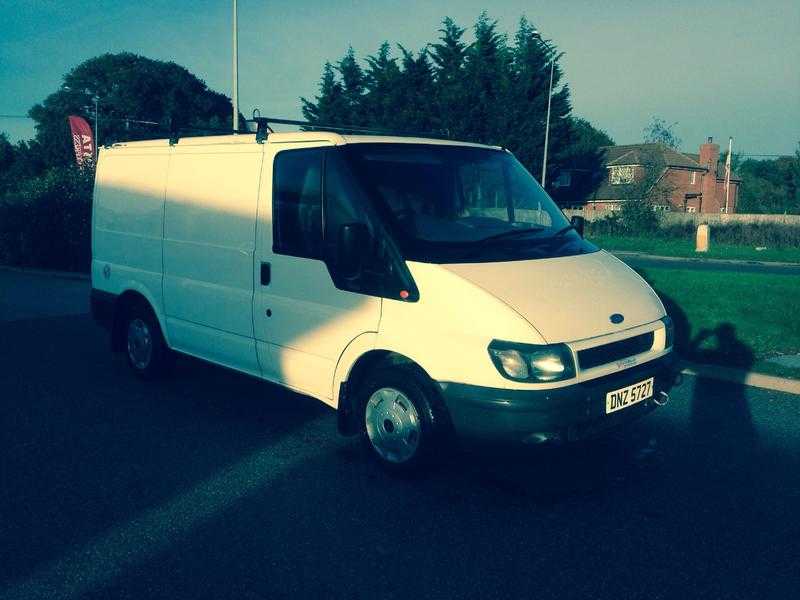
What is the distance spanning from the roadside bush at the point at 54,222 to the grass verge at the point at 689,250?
62.8 feet

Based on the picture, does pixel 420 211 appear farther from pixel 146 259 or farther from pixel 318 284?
pixel 146 259

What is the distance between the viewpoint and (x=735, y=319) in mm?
9586

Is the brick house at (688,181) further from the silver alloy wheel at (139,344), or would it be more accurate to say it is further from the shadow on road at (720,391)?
the silver alloy wheel at (139,344)

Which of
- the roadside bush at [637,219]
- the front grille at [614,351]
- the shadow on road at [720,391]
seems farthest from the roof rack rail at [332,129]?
the roadside bush at [637,219]

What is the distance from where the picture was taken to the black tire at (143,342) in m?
6.39

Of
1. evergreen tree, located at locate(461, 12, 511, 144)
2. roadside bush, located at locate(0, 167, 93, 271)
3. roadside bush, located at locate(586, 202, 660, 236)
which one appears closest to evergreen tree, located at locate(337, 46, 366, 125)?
evergreen tree, located at locate(461, 12, 511, 144)

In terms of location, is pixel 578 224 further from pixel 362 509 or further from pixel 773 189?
pixel 773 189

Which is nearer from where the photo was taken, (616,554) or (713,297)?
(616,554)

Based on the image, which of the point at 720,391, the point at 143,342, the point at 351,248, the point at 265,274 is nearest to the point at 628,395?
the point at 351,248

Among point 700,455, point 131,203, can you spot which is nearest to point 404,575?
point 700,455

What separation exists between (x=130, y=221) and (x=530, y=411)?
4316 mm

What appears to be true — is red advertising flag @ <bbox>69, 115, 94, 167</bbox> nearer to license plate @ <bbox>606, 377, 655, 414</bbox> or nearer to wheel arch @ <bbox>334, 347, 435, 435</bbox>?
wheel arch @ <bbox>334, 347, 435, 435</bbox>

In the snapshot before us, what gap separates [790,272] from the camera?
18.2 meters

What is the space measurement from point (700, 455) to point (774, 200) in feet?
236
